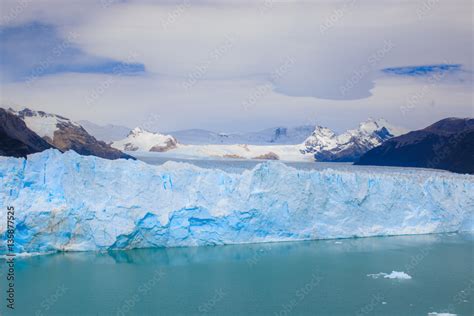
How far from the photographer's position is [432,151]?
50938 mm

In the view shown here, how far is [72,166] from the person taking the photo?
548 inches

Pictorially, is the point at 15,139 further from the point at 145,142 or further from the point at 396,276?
the point at 145,142

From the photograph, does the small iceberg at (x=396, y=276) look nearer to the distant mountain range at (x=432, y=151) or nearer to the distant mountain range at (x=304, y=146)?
the distant mountain range at (x=432, y=151)

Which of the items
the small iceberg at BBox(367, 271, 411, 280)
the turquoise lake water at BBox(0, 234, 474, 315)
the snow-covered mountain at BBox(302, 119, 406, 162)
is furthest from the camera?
the snow-covered mountain at BBox(302, 119, 406, 162)

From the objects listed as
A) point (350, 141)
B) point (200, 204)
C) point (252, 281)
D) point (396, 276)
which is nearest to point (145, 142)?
point (350, 141)

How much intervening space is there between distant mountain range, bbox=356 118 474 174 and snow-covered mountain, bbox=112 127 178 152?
27844 millimetres

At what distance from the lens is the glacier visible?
13.3 metres

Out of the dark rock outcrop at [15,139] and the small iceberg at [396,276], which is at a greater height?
the dark rock outcrop at [15,139]

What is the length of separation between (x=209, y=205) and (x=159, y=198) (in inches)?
54.0

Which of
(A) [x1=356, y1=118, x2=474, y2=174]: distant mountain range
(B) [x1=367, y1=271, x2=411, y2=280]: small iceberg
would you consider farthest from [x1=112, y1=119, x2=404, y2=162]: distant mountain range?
(B) [x1=367, y1=271, x2=411, y2=280]: small iceberg

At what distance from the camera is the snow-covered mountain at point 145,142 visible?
250 ft

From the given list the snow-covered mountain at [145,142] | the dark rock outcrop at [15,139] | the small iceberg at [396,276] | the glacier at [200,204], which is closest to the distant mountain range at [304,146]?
the snow-covered mountain at [145,142]

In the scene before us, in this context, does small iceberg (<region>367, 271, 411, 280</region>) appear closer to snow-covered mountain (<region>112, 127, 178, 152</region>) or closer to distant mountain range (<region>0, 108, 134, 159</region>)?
distant mountain range (<region>0, 108, 134, 159</region>)

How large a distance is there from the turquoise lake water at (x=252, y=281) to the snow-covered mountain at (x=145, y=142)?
201ft
